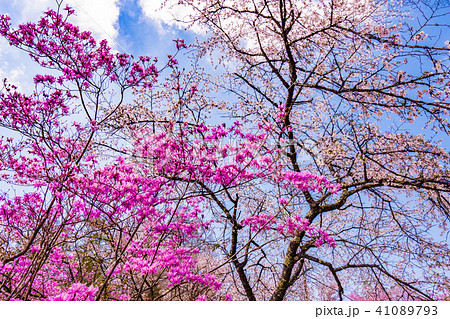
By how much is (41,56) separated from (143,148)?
2505 millimetres

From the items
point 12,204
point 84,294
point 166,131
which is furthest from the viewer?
point 12,204

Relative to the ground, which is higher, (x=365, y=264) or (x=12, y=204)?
(x=12, y=204)

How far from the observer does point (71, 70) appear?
4.71m

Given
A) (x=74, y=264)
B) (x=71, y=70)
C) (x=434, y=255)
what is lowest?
(x=74, y=264)

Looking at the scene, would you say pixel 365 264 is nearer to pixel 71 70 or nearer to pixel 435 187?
pixel 435 187

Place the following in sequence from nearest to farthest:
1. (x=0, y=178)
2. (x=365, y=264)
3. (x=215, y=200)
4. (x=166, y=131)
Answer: (x=166, y=131)
(x=0, y=178)
(x=365, y=264)
(x=215, y=200)

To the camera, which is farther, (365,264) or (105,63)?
(365,264)

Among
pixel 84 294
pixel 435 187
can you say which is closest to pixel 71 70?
pixel 84 294

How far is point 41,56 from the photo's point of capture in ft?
15.0

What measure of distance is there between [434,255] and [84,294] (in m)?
7.10
